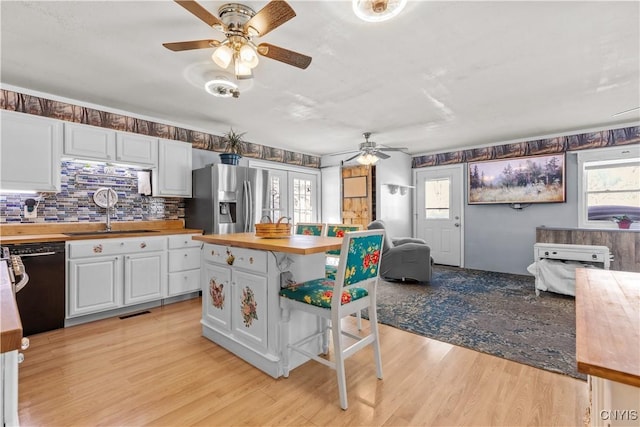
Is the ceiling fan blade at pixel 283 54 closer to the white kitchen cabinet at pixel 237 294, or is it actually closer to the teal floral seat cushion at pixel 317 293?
the white kitchen cabinet at pixel 237 294

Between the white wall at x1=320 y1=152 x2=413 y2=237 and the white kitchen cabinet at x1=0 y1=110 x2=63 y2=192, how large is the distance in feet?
14.3

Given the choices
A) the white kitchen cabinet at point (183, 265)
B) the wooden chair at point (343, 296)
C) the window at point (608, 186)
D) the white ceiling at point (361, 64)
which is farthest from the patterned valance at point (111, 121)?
the window at point (608, 186)

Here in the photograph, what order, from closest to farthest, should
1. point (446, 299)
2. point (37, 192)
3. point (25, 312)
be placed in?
1. point (25, 312)
2. point (37, 192)
3. point (446, 299)

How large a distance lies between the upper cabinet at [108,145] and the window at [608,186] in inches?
246

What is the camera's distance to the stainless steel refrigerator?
3.93 m

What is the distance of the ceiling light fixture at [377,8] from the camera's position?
1.55m

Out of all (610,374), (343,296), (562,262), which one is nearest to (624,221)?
(562,262)

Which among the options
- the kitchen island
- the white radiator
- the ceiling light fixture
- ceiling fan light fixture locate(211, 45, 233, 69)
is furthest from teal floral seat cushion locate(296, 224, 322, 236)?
the white radiator

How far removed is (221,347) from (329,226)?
1.56m

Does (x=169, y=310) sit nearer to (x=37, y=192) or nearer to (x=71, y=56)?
(x=37, y=192)

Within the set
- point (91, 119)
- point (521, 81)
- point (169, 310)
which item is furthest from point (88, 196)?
point (521, 81)

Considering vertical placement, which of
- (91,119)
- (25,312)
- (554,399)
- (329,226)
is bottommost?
(554,399)

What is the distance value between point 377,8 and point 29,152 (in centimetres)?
344

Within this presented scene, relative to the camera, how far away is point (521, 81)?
2.90m
